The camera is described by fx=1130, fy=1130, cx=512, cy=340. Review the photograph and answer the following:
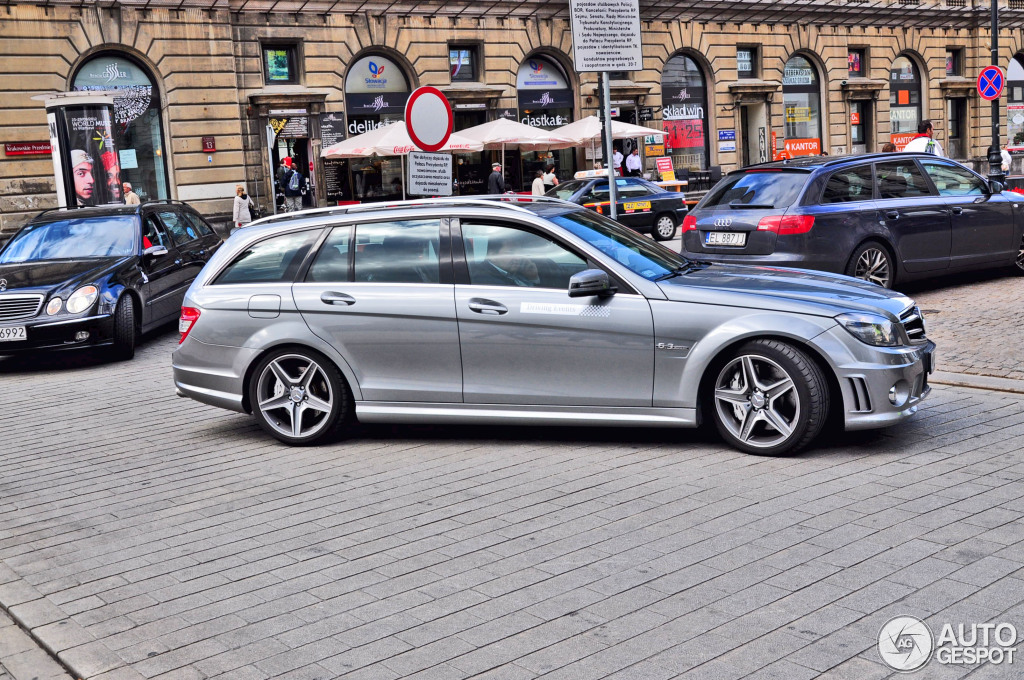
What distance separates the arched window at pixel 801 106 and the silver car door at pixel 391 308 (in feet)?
116

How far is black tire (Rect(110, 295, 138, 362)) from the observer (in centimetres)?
1140

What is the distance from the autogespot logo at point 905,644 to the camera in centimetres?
358

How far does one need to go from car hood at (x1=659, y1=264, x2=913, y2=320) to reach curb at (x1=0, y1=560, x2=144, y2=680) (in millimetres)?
3568

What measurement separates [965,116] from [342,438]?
45754mm

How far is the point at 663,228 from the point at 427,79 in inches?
381

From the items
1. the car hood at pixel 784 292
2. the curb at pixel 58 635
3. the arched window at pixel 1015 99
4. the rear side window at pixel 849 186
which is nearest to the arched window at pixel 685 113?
the arched window at pixel 1015 99

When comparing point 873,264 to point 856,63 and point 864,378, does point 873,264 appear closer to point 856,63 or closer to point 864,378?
point 864,378

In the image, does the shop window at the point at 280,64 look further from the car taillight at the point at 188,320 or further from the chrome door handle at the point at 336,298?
the chrome door handle at the point at 336,298

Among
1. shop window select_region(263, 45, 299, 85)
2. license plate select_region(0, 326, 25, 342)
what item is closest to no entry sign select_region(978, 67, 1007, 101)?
shop window select_region(263, 45, 299, 85)

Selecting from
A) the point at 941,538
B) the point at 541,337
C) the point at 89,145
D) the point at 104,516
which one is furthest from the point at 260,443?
the point at 89,145

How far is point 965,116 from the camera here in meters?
47.2

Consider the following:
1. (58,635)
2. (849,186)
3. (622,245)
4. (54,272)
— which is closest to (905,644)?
(58,635)

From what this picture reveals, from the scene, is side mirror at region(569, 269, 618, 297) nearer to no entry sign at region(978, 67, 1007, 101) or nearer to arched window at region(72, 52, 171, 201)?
no entry sign at region(978, 67, 1007, 101)

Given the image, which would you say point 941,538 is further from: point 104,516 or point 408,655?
point 104,516
